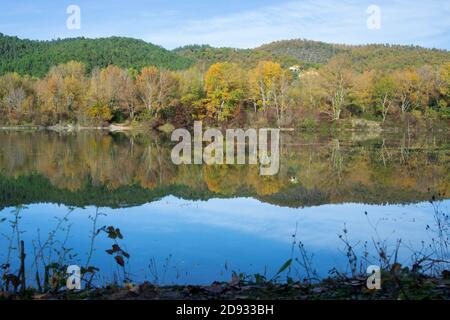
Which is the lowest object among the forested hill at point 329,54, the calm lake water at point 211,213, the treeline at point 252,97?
the calm lake water at point 211,213

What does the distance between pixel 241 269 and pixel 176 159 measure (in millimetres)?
12971

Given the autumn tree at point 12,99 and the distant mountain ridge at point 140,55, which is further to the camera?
the distant mountain ridge at point 140,55

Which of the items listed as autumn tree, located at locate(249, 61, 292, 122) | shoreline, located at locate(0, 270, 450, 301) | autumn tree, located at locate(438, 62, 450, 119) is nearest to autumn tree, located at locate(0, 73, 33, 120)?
autumn tree, located at locate(249, 61, 292, 122)

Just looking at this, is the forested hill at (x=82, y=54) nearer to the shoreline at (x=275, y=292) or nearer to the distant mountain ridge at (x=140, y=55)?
the distant mountain ridge at (x=140, y=55)

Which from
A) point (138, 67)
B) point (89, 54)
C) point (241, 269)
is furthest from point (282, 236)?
point (89, 54)

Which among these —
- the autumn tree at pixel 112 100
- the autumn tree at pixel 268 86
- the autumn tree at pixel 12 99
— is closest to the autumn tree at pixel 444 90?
the autumn tree at pixel 268 86

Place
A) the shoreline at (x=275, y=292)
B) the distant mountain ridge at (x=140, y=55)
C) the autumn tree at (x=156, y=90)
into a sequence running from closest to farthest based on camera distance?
the shoreline at (x=275, y=292), the autumn tree at (x=156, y=90), the distant mountain ridge at (x=140, y=55)

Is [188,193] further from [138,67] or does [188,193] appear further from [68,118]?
[138,67]

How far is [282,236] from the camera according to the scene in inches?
303

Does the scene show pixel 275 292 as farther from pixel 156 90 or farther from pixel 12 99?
pixel 12 99

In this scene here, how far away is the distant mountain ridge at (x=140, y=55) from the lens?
225 feet

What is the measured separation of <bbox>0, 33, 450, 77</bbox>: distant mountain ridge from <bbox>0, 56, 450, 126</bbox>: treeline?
1850cm

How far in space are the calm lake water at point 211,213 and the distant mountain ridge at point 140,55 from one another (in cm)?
5063
